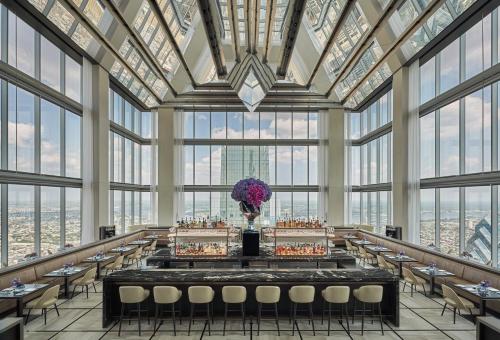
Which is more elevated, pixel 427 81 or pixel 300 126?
pixel 427 81

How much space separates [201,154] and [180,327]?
34.8 ft

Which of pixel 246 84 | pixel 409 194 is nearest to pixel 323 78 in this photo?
pixel 246 84

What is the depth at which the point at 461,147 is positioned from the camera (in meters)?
8.21

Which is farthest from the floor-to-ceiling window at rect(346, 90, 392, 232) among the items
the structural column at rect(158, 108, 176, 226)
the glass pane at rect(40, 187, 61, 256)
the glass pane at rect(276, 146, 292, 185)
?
the glass pane at rect(40, 187, 61, 256)

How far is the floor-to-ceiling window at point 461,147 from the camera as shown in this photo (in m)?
7.15

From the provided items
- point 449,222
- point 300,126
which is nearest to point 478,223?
point 449,222

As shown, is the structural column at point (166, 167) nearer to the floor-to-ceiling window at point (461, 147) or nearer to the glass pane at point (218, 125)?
the glass pane at point (218, 125)

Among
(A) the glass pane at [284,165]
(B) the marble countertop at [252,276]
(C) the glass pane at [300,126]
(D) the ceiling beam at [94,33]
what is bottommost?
(B) the marble countertop at [252,276]

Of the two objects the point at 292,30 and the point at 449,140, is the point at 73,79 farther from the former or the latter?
the point at 449,140

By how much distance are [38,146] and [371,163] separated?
39.1 feet

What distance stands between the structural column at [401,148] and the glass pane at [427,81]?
1.39 feet

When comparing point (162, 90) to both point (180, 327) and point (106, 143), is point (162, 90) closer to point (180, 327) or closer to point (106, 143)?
point (106, 143)

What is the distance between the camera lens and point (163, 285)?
5258 mm

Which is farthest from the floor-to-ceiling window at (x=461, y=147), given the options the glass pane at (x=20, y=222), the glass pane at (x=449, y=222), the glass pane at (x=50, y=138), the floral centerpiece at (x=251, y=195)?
the glass pane at (x=50, y=138)
